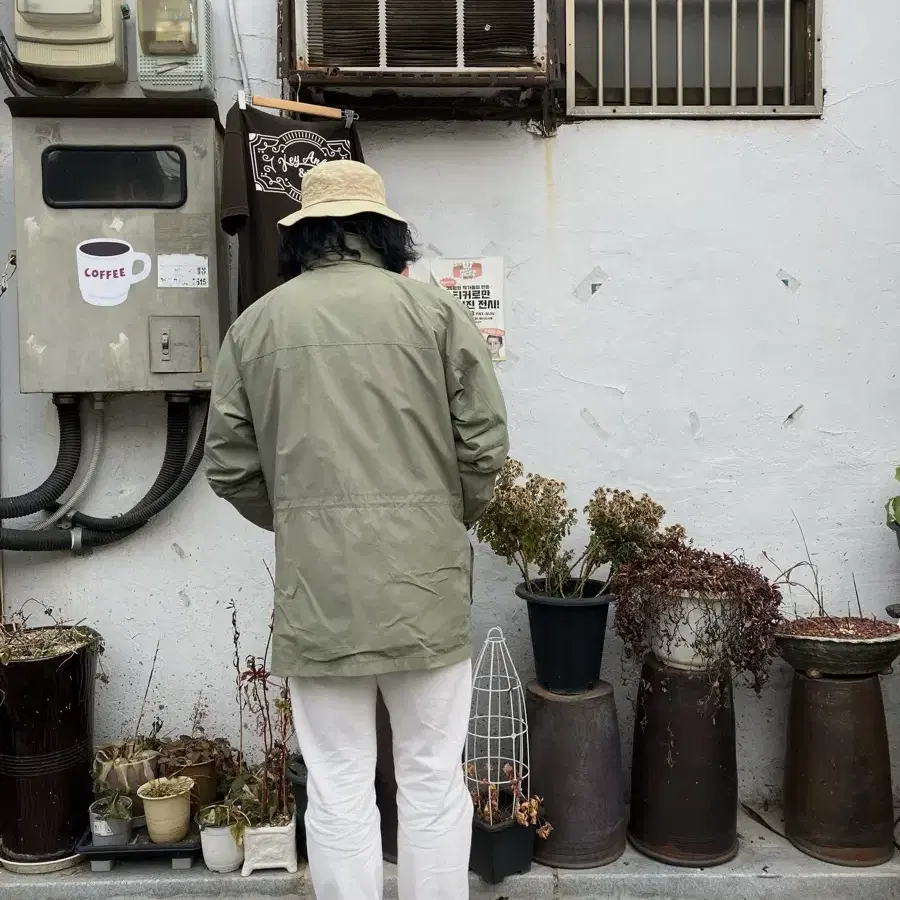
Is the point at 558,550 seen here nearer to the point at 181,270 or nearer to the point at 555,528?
the point at 555,528

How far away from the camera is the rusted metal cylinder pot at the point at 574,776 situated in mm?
3266

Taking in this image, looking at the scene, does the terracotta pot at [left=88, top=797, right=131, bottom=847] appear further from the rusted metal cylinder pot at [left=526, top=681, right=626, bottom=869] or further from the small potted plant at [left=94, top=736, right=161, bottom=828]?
the rusted metal cylinder pot at [left=526, top=681, right=626, bottom=869]

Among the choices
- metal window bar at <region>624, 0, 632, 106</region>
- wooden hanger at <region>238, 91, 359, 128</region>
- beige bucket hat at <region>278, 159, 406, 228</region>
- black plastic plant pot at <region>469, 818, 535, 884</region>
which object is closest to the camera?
beige bucket hat at <region>278, 159, 406, 228</region>

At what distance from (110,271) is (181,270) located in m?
0.25

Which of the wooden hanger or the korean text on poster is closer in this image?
the wooden hanger

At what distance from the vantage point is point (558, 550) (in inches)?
137

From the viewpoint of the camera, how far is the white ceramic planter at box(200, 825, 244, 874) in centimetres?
326

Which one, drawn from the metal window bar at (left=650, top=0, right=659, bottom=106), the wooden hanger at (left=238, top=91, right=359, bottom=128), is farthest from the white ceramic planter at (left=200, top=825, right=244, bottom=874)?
the metal window bar at (left=650, top=0, right=659, bottom=106)

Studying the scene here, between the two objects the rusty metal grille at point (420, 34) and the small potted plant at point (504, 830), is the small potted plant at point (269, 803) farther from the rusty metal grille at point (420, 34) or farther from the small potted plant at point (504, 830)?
the rusty metal grille at point (420, 34)

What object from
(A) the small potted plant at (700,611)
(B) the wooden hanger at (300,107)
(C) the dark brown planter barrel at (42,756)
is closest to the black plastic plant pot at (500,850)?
(A) the small potted plant at (700,611)

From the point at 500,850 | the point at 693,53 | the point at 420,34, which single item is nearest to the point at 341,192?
the point at 420,34

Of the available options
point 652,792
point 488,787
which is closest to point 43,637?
point 488,787

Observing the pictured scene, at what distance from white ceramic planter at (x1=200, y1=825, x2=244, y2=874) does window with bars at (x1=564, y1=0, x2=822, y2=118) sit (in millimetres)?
3043

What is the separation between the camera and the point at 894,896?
322cm
